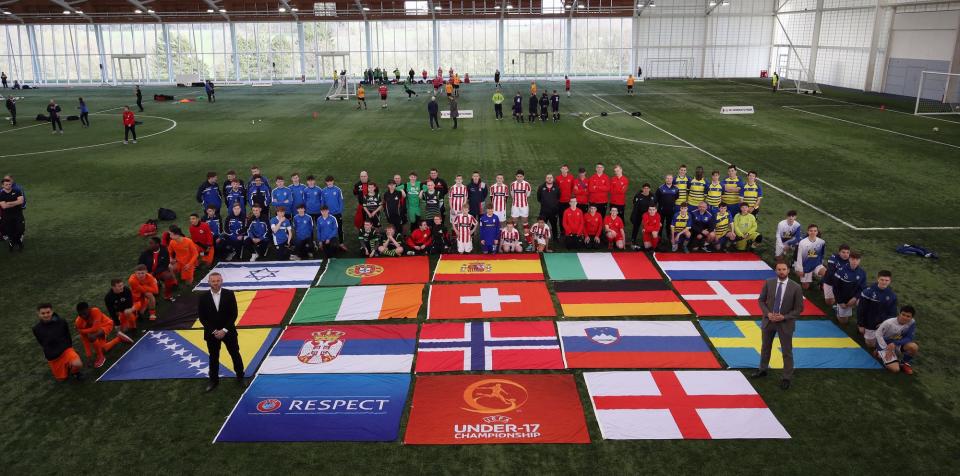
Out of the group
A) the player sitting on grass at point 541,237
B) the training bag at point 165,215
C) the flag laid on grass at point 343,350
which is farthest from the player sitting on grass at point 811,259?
the training bag at point 165,215

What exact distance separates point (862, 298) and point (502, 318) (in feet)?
18.4

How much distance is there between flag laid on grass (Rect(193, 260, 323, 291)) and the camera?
39.5ft

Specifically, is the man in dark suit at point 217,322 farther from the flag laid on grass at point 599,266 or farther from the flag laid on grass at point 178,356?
the flag laid on grass at point 599,266

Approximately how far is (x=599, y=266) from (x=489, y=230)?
2.54 m

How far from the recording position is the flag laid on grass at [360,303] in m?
10.6

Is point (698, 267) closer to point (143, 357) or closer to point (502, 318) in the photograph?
point (502, 318)

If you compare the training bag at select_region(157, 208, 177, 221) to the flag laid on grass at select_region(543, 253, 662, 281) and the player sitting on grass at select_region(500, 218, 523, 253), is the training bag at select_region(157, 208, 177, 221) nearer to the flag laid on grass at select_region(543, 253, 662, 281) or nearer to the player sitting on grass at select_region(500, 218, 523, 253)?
the player sitting on grass at select_region(500, 218, 523, 253)

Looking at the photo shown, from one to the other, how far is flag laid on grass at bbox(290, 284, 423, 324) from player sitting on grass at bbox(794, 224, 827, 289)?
23.8ft

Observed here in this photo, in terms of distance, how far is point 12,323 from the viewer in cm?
1049

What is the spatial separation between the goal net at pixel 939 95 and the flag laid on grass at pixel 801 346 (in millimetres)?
30642

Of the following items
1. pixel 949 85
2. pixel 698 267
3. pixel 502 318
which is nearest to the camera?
pixel 502 318

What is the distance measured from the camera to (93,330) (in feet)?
29.7

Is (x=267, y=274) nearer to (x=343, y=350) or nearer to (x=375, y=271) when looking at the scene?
(x=375, y=271)

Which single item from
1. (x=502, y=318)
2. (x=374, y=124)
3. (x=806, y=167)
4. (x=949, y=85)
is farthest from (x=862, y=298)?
(x=949, y=85)
